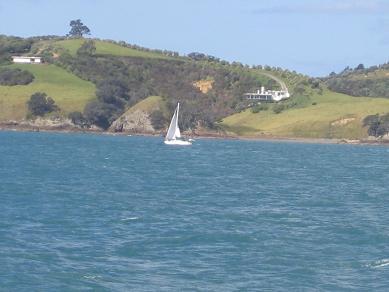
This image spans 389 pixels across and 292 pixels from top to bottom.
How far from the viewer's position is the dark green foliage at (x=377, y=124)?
194 meters

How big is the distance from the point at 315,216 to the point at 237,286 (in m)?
17.7

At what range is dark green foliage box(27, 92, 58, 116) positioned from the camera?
19738 cm

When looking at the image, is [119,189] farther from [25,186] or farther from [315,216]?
[315,216]

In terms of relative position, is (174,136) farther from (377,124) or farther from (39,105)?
(377,124)

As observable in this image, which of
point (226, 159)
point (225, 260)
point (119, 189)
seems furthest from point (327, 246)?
point (226, 159)

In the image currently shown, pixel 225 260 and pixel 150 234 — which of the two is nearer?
pixel 225 260

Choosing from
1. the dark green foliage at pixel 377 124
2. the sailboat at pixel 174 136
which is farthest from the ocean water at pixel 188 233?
the dark green foliage at pixel 377 124

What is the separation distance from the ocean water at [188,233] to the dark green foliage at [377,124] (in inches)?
4724

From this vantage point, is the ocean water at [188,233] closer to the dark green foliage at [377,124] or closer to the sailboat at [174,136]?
the sailboat at [174,136]

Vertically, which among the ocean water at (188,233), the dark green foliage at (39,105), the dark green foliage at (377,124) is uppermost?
the dark green foliage at (39,105)

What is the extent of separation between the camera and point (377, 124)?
7648 inches

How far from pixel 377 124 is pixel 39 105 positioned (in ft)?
197

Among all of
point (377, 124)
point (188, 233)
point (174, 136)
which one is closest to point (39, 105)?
point (174, 136)

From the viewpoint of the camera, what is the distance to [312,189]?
67.5m
